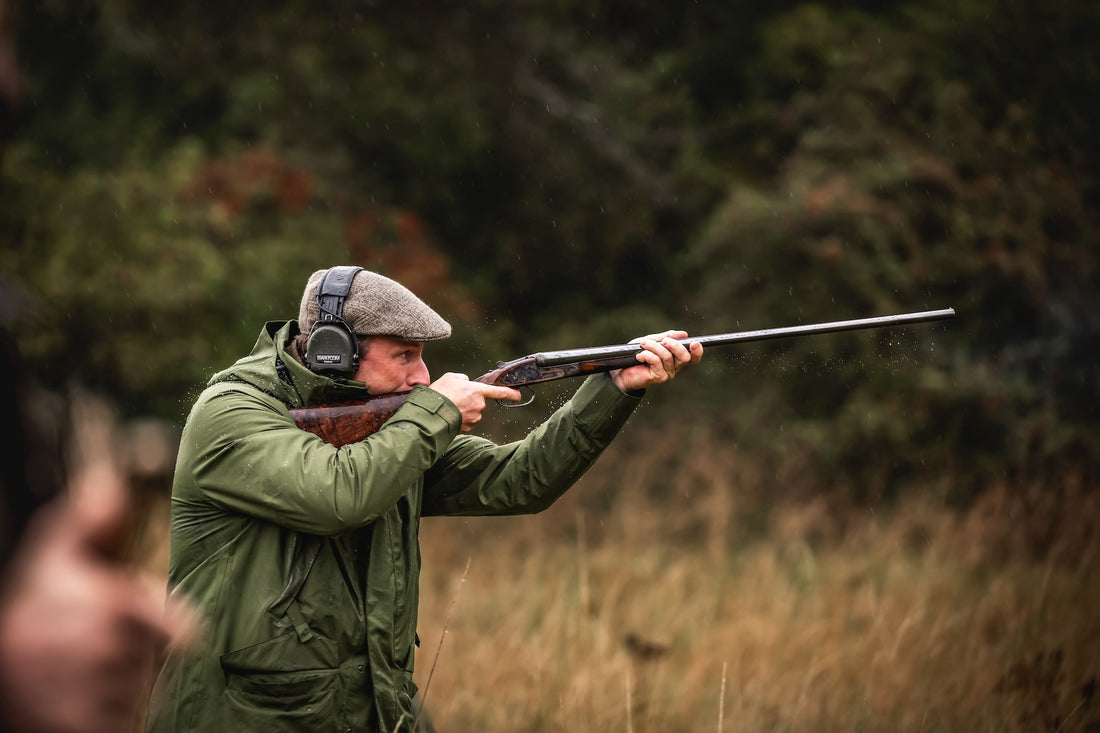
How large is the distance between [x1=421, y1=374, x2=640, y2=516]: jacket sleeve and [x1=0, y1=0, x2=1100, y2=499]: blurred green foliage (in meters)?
3.95

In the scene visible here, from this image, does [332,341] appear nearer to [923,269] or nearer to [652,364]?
[652,364]

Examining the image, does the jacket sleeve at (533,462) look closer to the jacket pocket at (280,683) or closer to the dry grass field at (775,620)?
the dry grass field at (775,620)

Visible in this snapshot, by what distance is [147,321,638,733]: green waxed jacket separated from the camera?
293 cm

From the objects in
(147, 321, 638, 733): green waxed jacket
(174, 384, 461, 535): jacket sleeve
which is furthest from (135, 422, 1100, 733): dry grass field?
(174, 384, 461, 535): jacket sleeve

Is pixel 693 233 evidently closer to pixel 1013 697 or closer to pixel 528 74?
pixel 528 74

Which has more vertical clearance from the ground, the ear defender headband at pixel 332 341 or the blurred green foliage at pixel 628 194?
the blurred green foliage at pixel 628 194

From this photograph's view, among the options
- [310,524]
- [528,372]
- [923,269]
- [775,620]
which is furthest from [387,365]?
[923,269]

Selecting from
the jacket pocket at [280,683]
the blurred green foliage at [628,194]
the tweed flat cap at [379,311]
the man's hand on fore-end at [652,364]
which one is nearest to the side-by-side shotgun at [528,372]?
the man's hand on fore-end at [652,364]

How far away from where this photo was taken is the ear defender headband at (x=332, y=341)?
10.5 ft

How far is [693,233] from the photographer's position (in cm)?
1164

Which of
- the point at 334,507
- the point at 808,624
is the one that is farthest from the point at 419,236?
the point at 334,507

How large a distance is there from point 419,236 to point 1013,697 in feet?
26.1

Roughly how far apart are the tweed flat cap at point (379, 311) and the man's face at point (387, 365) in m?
0.04

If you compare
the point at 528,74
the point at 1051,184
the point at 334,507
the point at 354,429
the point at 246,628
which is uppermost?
the point at 528,74
